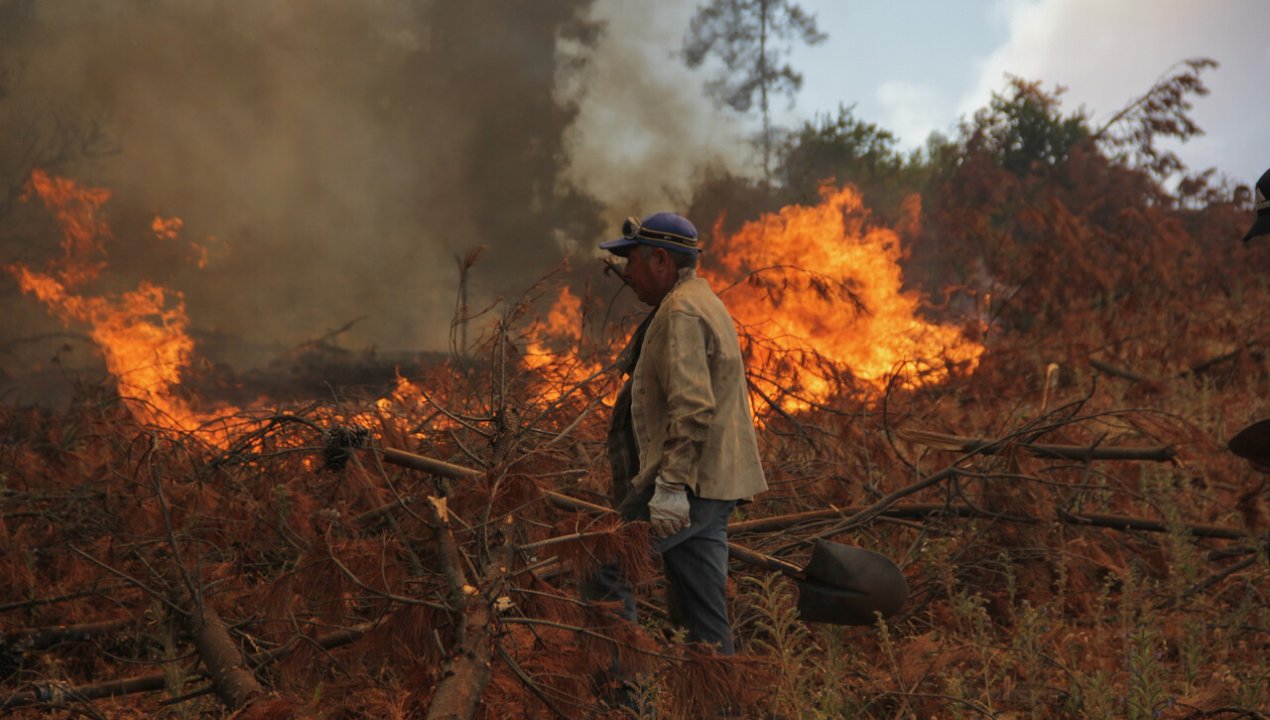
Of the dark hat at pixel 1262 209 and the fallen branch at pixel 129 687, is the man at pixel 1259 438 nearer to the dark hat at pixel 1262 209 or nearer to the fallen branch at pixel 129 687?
the dark hat at pixel 1262 209

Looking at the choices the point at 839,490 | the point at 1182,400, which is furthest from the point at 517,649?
the point at 1182,400

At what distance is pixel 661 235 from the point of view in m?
3.74

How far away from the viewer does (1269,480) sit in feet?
17.6

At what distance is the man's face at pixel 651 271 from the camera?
12.3ft

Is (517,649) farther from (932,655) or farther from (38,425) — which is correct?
(38,425)

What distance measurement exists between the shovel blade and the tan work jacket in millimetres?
655

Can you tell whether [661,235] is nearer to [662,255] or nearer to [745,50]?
[662,255]

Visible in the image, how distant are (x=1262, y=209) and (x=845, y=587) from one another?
6.67 ft

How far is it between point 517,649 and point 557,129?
11025 millimetres

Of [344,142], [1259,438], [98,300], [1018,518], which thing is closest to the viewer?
[1259,438]

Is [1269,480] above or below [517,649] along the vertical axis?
above

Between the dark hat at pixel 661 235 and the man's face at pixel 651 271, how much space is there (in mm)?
31

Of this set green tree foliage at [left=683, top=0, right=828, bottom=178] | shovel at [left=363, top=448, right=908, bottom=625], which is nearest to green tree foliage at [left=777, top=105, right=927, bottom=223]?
green tree foliage at [left=683, top=0, right=828, bottom=178]

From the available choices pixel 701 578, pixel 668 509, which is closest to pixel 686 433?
pixel 668 509
